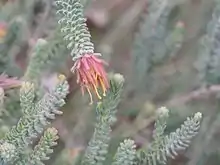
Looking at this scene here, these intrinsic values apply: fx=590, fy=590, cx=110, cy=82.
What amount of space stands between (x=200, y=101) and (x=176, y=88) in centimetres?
7

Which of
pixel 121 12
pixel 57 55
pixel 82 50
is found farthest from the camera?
pixel 121 12

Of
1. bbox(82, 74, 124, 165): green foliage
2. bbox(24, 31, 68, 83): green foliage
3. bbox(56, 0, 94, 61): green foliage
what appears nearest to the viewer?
bbox(56, 0, 94, 61): green foliage

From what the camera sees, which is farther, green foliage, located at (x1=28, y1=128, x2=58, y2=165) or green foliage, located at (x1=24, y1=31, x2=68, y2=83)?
green foliage, located at (x1=24, y1=31, x2=68, y2=83)

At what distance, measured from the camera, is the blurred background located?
3.92ft

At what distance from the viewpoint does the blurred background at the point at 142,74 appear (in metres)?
1.20

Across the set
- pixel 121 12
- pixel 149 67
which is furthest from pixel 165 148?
pixel 121 12

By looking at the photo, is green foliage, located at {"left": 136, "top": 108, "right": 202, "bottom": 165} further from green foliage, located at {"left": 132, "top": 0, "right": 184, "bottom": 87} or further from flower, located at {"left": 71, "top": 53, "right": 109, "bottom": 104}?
green foliage, located at {"left": 132, "top": 0, "right": 184, "bottom": 87}

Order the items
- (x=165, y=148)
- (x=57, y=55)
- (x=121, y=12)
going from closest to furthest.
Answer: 1. (x=165, y=148)
2. (x=57, y=55)
3. (x=121, y=12)

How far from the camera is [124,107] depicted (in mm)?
1376

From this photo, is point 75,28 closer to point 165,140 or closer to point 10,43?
point 165,140

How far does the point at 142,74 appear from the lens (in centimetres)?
135

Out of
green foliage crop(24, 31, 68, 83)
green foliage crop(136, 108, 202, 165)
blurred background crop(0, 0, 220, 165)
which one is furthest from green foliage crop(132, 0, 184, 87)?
green foliage crop(136, 108, 202, 165)

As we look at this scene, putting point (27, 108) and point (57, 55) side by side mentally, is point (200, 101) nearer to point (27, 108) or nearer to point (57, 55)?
point (57, 55)

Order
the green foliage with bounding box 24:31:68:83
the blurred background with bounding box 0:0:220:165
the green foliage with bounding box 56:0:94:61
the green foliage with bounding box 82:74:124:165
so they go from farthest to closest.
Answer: the blurred background with bounding box 0:0:220:165
the green foliage with bounding box 24:31:68:83
the green foliage with bounding box 82:74:124:165
the green foliage with bounding box 56:0:94:61
